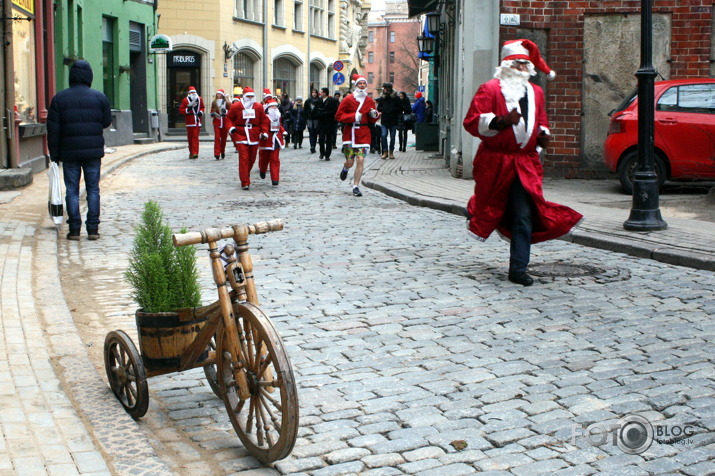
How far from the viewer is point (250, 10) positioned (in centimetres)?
4275

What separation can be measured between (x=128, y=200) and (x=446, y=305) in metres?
8.57

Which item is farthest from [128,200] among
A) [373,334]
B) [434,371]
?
[434,371]

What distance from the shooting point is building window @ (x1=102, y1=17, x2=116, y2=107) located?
2920cm

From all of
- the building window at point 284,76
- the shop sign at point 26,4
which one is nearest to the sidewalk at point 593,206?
the shop sign at point 26,4

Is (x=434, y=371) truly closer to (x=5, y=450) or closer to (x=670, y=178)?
(x=5, y=450)

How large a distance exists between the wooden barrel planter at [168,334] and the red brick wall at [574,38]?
39.8ft

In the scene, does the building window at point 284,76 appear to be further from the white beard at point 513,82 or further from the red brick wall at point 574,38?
the white beard at point 513,82

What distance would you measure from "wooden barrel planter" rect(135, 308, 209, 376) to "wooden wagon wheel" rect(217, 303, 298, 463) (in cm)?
37

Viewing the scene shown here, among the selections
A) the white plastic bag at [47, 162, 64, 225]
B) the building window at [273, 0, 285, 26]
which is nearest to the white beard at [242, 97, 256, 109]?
the white plastic bag at [47, 162, 64, 225]

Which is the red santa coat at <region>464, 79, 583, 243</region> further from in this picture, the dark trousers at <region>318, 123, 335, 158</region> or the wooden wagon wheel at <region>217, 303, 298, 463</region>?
the dark trousers at <region>318, 123, 335, 158</region>

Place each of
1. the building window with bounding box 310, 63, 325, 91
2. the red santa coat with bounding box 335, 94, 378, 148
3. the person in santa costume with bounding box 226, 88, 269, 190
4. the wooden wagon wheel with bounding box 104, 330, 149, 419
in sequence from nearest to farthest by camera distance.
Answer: the wooden wagon wheel with bounding box 104, 330, 149, 419, the red santa coat with bounding box 335, 94, 378, 148, the person in santa costume with bounding box 226, 88, 269, 190, the building window with bounding box 310, 63, 325, 91

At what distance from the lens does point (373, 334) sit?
618 cm

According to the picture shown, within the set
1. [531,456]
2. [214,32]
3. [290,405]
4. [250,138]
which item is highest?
[214,32]

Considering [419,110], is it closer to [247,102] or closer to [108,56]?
[108,56]
